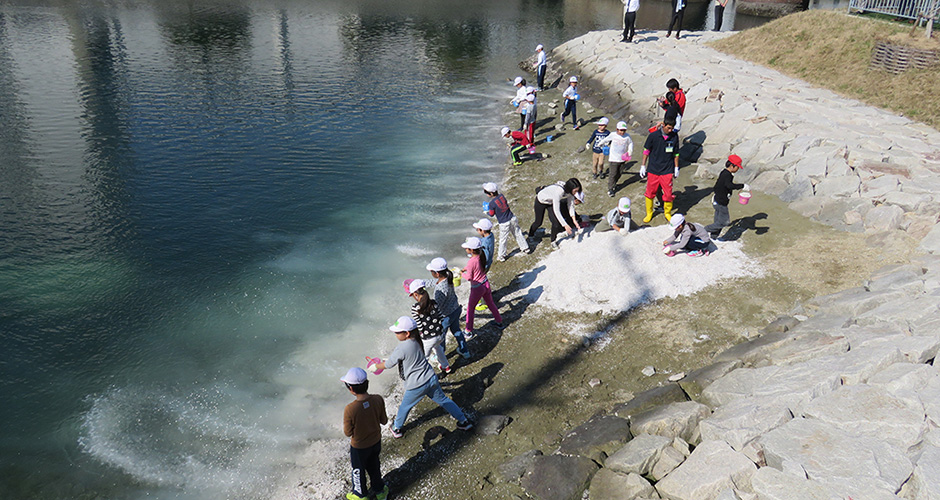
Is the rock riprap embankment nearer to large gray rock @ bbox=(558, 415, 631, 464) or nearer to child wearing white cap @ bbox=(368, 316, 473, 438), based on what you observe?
large gray rock @ bbox=(558, 415, 631, 464)

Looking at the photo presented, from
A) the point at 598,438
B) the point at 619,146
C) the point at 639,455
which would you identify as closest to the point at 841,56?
the point at 619,146

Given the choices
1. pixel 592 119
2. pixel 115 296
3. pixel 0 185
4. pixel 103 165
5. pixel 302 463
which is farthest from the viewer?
pixel 592 119

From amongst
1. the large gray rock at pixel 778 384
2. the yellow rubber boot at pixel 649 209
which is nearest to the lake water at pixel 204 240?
the yellow rubber boot at pixel 649 209

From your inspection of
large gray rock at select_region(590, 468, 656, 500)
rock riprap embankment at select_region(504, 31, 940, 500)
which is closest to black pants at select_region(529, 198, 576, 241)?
rock riprap embankment at select_region(504, 31, 940, 500)

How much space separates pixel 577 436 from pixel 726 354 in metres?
3.07

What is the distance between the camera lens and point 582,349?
10.4m

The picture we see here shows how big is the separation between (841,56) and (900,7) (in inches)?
130

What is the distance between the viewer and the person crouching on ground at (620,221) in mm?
12906

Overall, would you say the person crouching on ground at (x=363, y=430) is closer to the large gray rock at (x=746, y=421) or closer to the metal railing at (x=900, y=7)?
the large gray rock at (x=746, y=421)

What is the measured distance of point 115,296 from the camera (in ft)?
43.5

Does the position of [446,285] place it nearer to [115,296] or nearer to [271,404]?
[271,404]

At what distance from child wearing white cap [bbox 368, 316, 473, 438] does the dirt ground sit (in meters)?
0.63

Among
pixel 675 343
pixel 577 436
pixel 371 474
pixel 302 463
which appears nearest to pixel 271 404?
pixel 302 463

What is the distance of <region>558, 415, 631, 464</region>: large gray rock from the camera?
7.79 metres
